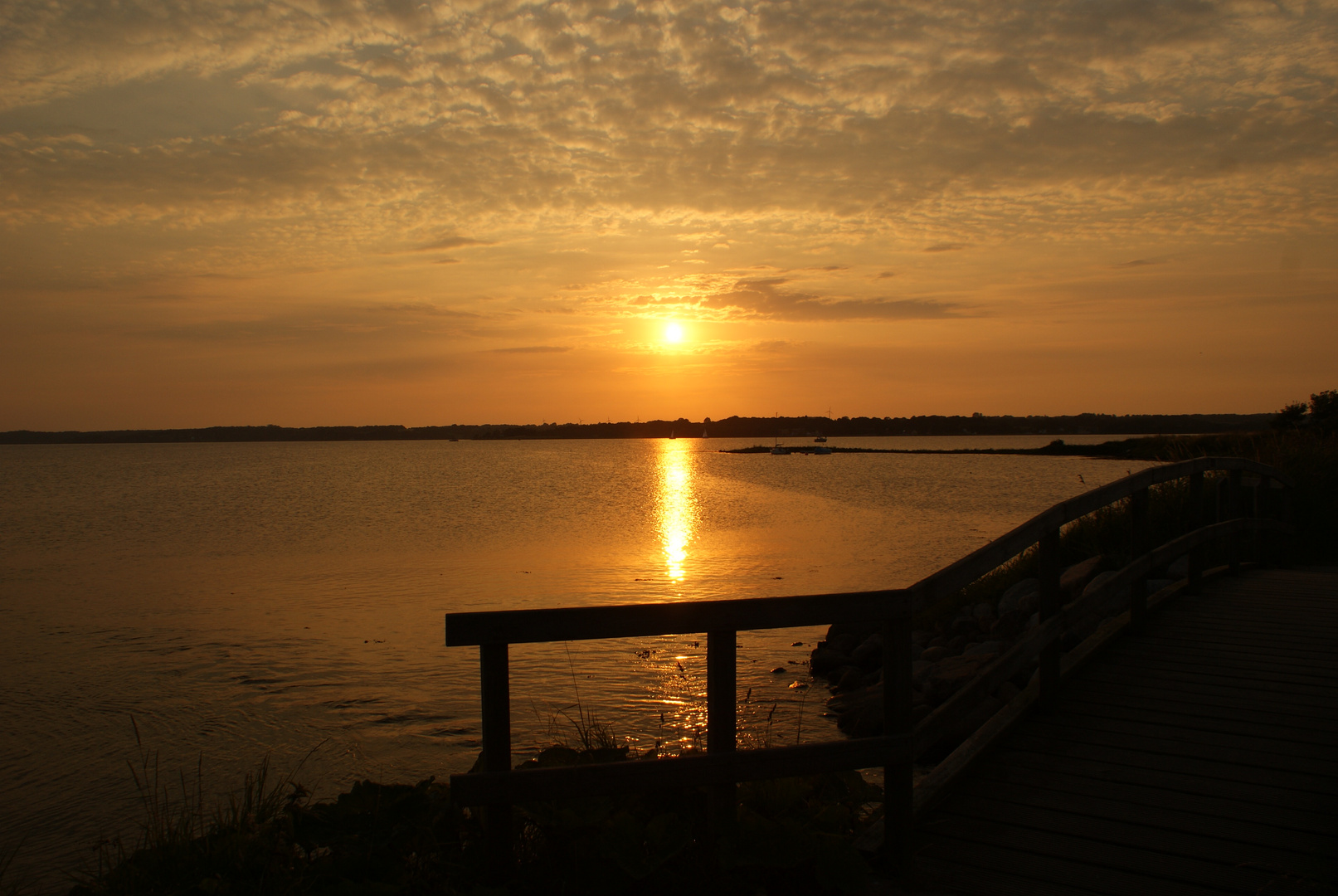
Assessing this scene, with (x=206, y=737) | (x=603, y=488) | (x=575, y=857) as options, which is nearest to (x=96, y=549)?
(x=206, y=737)

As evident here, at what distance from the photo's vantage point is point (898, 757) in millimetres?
4207

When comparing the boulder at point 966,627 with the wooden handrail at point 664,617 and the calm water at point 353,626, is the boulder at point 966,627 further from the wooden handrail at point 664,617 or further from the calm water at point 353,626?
the wooden handrail at point 664,617

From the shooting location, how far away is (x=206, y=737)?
10.1 meters

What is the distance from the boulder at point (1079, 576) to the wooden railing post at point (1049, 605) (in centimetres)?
606

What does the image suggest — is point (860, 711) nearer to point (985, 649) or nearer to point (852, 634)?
point (985, 649)

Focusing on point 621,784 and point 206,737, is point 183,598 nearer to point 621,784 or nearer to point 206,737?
point 206,737

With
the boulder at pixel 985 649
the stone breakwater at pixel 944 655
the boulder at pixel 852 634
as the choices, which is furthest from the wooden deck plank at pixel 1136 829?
the boulder at pixel 852 634

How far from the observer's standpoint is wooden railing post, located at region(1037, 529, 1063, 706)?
19.1 feet

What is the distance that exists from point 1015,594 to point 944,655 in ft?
5.92

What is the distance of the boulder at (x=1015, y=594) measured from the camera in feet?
42.2

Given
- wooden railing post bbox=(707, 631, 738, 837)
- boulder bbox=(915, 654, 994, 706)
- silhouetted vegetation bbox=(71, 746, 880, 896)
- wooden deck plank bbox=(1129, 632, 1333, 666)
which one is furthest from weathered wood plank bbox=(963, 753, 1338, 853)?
boulder bbox=(915, 654, 994, 706)

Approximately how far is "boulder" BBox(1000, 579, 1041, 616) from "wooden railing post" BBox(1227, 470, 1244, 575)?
2.68m

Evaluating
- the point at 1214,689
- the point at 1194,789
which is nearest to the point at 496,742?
the point at 1194,789

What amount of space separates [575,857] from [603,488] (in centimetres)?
6179
